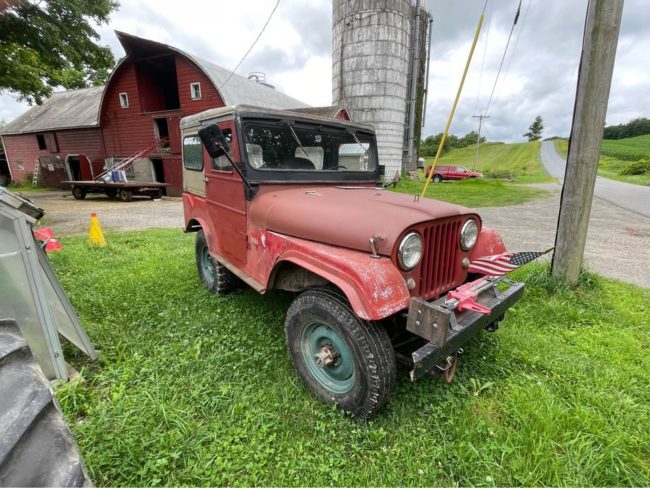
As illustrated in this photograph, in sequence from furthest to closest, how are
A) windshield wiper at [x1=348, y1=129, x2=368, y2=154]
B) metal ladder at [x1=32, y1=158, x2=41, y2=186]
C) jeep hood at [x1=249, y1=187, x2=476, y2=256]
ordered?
metal ladder at [x1=32, y1=158, x2=41, y2=186], windshield wiper at [x1=348, y1=129, x2=368, y2=154], jeep hood at [x1=249, y1=187, x2=476, y2=256]

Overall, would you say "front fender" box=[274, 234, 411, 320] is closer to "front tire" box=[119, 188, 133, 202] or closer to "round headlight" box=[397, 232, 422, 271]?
"round headlight" box=[397, 232, 422, 271]

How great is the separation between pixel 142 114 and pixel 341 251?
19.3 metres

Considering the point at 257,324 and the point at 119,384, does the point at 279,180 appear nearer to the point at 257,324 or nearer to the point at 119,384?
the point at 257,324

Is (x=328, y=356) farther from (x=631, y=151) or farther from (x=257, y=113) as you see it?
(x=631, y=151)

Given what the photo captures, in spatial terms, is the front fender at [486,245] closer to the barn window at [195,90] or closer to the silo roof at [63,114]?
the barn window at [195,90]

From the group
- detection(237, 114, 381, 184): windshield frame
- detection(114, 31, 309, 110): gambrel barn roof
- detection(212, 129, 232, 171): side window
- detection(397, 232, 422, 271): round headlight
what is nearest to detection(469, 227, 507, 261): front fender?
detection(397, 232, 422, 271): round headlight

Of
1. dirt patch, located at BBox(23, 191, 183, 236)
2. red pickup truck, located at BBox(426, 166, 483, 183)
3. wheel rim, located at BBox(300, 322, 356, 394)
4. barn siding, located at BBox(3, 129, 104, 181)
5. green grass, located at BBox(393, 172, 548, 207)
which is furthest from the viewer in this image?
red pickup truck, located at BBox(426, 166, 483, 183)

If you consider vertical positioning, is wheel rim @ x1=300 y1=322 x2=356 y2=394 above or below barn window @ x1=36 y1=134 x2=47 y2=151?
below

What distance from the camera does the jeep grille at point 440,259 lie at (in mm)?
2279

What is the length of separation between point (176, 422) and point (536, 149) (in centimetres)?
6527

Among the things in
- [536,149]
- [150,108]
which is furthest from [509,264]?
[536,149]

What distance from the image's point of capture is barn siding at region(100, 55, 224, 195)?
50.5ft

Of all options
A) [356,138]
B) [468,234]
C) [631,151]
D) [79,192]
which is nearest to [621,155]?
[631,151]

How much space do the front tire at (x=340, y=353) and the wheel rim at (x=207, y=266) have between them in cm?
212
